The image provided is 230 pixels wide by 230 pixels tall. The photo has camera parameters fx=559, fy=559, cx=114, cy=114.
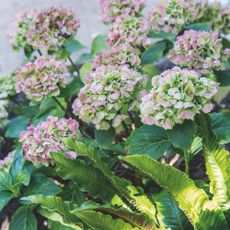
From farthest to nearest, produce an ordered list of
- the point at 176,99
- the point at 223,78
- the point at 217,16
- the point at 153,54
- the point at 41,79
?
the point at 217,16, the point at 153,54, the point at 223,78, the point at 41,79, the point at 176,99

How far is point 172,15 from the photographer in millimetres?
2482

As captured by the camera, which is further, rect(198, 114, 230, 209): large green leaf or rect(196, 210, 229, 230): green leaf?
rect(198, 114, 230, 209): large green leaf

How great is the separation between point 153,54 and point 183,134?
710 millimetres

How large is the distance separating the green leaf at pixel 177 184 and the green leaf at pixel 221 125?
0.69 ft

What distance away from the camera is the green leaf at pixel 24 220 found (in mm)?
2145

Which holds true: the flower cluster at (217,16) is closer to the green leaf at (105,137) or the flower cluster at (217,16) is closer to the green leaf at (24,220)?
the green leaf at (105,137)

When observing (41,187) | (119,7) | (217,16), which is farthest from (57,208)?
(217,16)

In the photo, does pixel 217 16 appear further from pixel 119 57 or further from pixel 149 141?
pixel 149 141

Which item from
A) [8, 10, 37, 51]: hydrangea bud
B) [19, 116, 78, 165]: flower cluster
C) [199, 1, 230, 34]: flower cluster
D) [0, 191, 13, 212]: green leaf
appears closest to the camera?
[19, 116, 78, 165]: flower cluster

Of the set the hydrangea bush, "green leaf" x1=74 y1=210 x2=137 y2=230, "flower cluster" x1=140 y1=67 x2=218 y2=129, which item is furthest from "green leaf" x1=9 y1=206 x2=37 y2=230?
"flower cluster" x1=140 y1=67 x2=218 y2=129

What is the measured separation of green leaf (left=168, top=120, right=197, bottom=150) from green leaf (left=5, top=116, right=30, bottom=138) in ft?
3.41

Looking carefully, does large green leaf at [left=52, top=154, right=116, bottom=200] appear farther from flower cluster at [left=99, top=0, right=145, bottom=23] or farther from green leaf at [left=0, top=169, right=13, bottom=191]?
flower cluster at [left=99, top=0, right=145, bottom=23]

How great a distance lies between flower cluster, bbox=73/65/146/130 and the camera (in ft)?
6.26

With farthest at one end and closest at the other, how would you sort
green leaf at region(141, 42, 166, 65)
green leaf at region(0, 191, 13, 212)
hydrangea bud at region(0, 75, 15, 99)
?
1. hydrangea bud at region(0, 75, 15, 99)
2. green leaf at region(141, 42, 166, 65)
3. green leaf at region(0, 191, 13, 212)
